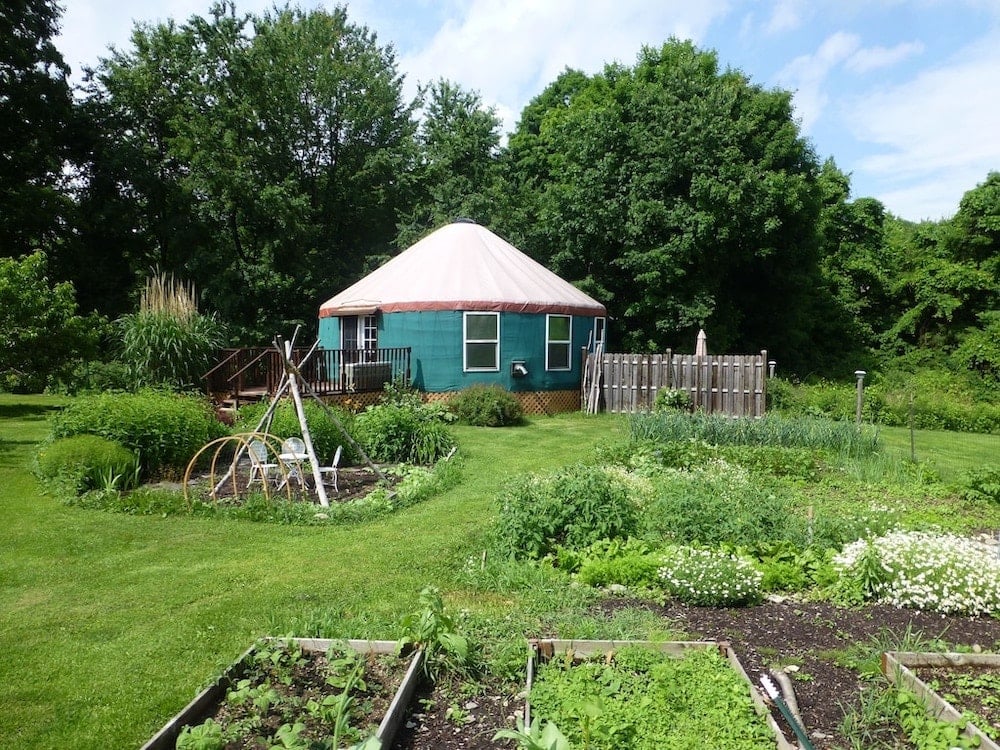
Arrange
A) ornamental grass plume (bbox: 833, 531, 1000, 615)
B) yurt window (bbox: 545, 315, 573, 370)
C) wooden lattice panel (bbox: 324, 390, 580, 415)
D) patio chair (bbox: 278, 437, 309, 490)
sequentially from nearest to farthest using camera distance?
1. ornamental grass plume (bbox: 833, 531, 1000, 615)
2. patio chair (bbox: 278, 437, 309, 490)
3. wooden lattice panel (bbox: 324, 390, 580, 415)
4. yurt window (bbox: 545, 315, 573, 370)

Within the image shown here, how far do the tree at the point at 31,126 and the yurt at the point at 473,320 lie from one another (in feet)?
34.4

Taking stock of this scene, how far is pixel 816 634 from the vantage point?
3.92 metres

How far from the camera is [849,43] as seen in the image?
8.98 m

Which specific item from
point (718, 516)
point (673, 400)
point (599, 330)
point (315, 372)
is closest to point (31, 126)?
point (315, 372)

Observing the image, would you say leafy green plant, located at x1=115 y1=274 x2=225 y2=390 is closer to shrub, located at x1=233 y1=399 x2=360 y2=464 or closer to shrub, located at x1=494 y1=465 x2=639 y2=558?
shrub, located at x1=233 y1=399 x2=360 y2=464

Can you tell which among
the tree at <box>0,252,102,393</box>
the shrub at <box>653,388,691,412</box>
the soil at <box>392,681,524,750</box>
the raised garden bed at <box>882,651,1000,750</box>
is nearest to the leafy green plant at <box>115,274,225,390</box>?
the tree at <box>0,252,102,393</box>

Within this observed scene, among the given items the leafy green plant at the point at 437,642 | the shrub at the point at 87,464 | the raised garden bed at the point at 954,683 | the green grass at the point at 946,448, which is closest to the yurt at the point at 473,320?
the green grass at the point at 946,448

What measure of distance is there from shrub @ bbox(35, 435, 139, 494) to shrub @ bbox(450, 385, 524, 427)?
6.59 meters

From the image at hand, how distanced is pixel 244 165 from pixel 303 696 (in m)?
22.1

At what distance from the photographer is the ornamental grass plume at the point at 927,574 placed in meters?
4.26

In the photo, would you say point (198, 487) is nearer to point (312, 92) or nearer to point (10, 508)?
point (10, 508)

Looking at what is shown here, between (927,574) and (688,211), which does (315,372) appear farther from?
(927,574)

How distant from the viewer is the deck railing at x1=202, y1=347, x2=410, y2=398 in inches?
509

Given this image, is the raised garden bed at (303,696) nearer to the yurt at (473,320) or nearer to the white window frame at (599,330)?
the yurt at (473,320)
